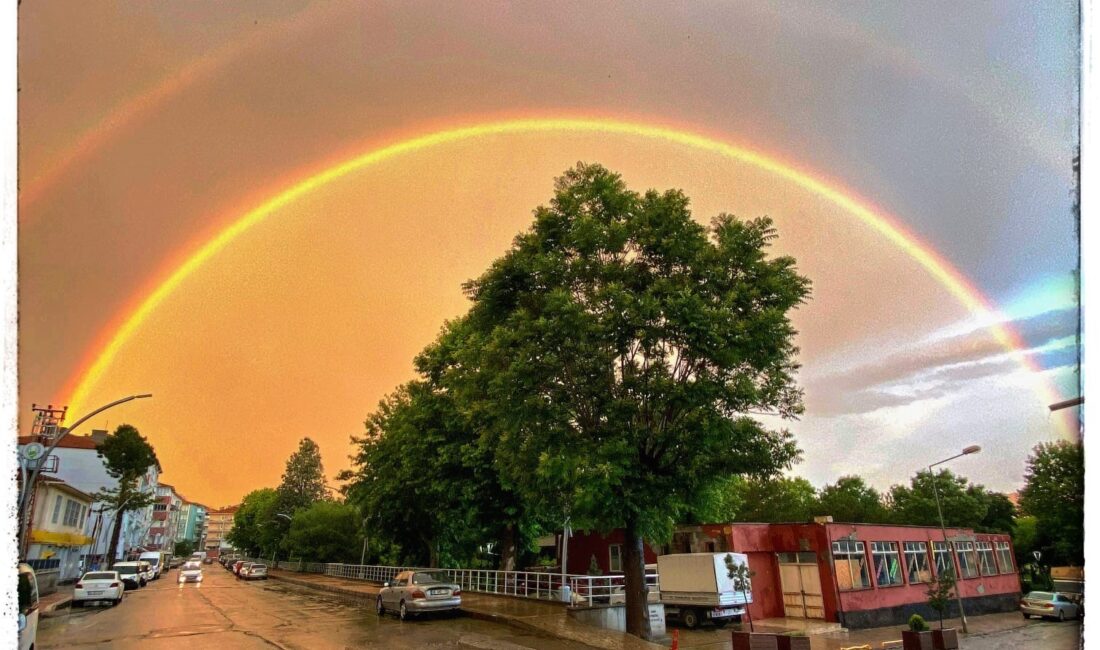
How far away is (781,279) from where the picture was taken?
56.5 ft

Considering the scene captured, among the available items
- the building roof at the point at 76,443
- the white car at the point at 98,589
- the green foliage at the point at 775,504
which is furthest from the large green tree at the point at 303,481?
the white car at the point at 98,589

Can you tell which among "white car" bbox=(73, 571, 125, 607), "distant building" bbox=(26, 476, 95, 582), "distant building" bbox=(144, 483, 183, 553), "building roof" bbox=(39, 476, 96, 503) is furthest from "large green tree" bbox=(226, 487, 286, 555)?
"white car" bbox=(73, 571, 125, 607)

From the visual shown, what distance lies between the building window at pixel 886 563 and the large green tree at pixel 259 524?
309 feet

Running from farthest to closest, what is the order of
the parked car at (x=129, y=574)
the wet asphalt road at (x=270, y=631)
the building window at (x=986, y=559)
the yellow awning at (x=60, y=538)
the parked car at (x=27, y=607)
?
the yellow awning at (x=60, y=538) < the parked car at (x=129, y=574) < the building window at (x=986, y=559) < the wet asphalt road at (x=270, y=631) < the parked car at (x=27, y=607)

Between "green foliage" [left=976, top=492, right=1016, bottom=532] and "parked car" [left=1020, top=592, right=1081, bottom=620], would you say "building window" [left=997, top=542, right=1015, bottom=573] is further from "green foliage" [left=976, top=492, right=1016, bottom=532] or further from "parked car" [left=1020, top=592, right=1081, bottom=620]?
"green foliage" [left=976, top=492, right=1016, bottom=532]

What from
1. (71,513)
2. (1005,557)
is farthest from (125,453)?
(1005,557)

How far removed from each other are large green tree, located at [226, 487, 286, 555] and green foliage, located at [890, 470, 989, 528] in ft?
304

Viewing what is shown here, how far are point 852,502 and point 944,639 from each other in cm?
6750

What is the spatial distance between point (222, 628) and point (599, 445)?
12495 millimetres

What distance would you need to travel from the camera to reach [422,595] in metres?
19.9

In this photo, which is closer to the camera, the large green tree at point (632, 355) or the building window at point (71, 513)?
the large green tree at point (632, 355)

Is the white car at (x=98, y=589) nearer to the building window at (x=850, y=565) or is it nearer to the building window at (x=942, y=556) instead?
the building window at (x=850, y=565)

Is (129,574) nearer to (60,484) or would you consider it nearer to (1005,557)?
(60,484)

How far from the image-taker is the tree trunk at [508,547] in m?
31.1
